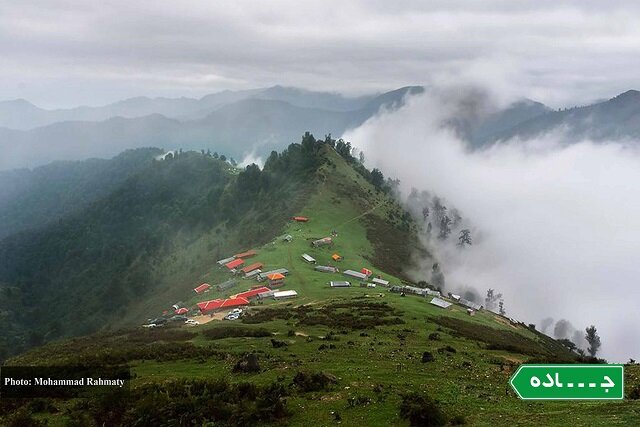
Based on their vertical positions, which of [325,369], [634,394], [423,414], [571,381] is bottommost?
[325,369]

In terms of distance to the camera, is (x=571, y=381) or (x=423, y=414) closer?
(x=571, y=381)

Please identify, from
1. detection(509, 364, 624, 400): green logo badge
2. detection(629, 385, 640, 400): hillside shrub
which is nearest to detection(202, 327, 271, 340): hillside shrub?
detection(509, 364, 624, 400): green logo badge

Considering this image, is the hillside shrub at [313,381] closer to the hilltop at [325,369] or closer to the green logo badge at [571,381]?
the hilltop at [325,369]

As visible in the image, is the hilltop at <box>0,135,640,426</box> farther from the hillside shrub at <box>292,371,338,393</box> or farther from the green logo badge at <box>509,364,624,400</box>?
the green logo badge at <box>509,364,624,400</box>

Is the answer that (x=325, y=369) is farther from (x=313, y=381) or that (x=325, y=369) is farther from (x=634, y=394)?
(x=634, y=394)

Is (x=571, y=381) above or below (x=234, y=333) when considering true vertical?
above

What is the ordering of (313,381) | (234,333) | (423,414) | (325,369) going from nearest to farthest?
(423,414), (313,381), (325,369), (234,333)

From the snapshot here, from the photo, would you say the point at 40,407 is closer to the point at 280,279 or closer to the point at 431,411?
the point at 431,411

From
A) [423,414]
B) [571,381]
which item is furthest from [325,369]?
[571,381]

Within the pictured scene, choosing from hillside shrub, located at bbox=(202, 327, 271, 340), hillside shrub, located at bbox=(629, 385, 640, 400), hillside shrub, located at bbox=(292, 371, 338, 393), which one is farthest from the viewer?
hillside shrub, located at bbox=(202, 327, 271, 340)
